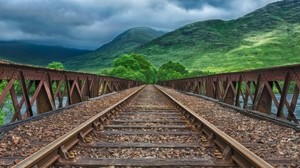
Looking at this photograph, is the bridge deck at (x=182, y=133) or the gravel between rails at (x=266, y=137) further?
the gravel between rails at (x=266, y=137)

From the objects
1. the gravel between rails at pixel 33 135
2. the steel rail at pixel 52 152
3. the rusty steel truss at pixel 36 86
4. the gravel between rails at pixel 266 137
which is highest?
the rusty steel truss at pixel 36 86

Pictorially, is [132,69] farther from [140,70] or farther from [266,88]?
[266,88]

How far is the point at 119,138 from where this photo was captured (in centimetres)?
714

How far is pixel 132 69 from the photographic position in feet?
349

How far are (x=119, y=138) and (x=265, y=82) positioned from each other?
19.5ft

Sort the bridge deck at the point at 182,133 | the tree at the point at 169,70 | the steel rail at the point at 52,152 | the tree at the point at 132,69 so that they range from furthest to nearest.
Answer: the tree at the point at 169,70, the tree at the point at 132,69, the bridge deck at the point at 182,133, the steel rail at the point at 52,152

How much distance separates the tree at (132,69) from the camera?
9256cm

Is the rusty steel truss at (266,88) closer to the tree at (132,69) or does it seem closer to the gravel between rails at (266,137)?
the gravel between rails at (266,137)

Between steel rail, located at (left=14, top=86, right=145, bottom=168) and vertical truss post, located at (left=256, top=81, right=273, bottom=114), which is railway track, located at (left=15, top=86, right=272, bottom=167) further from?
vertical truss post, located at (left=256, top=81, right=273, bottom=114)

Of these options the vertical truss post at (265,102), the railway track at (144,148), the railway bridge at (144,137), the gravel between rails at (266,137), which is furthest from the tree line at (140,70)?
the railway track at (144,148)

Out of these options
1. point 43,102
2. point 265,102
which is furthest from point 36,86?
point 265,102

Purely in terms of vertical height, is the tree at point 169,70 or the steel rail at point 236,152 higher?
the tree at point 169,70

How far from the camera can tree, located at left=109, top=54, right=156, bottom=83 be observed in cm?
9256

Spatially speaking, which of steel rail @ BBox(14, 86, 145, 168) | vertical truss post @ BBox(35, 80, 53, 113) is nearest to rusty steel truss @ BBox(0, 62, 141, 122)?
vertical truss post @ BBox(35, 80, 53, 113)
